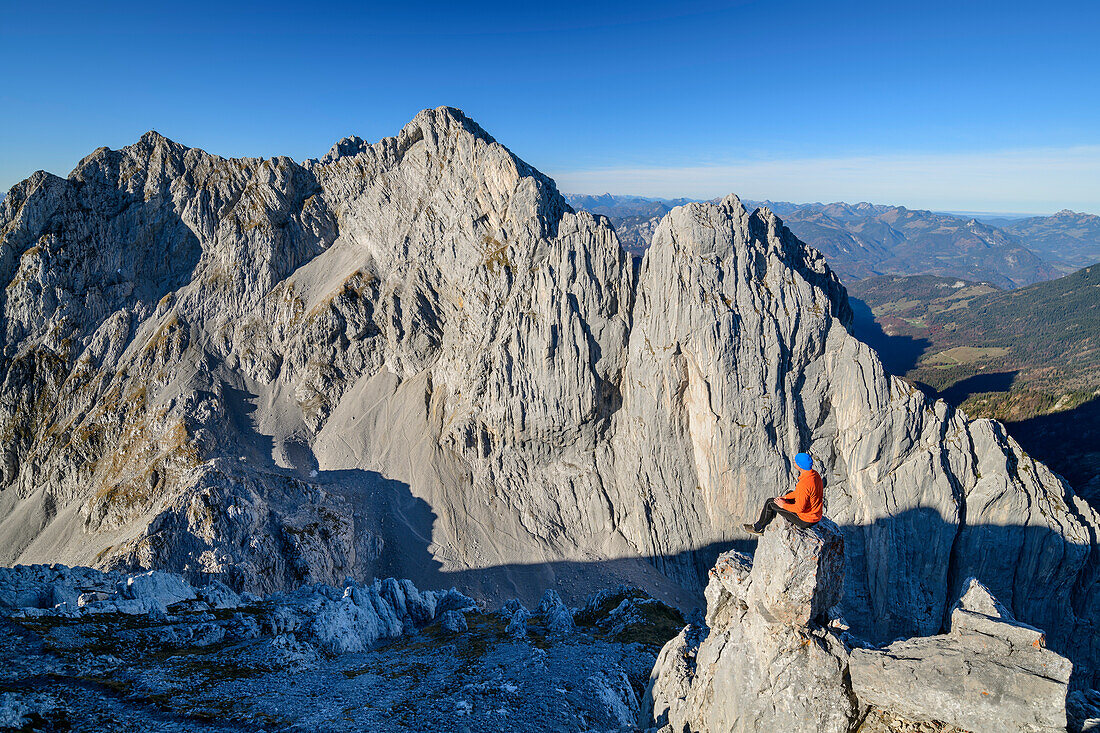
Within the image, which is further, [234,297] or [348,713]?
[234,297]

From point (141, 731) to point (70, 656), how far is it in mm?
7276

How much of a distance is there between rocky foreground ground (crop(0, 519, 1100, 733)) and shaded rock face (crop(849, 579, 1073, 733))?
0.14 feet

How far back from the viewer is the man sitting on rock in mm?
16531

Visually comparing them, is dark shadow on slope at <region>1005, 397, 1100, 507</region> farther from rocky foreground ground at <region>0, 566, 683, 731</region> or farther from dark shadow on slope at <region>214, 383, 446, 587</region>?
dark shadow on slope at <region>214, 383, 446, 587</region>

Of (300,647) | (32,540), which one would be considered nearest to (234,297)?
(32,540)

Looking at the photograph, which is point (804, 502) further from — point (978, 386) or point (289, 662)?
point (978, 386)

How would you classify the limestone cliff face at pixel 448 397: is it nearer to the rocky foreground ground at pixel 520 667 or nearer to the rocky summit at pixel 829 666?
the rocky foreground ground at pixel 520 667

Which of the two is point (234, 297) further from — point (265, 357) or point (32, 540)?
point (32, 540)

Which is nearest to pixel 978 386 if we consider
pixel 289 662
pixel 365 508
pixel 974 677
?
pixel 365 508

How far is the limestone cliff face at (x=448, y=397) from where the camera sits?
46156mm

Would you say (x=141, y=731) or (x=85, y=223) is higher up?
(x=85, y=223)

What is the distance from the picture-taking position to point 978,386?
175m

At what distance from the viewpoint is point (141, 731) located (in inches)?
657

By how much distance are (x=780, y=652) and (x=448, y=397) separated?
58117 millimetres
